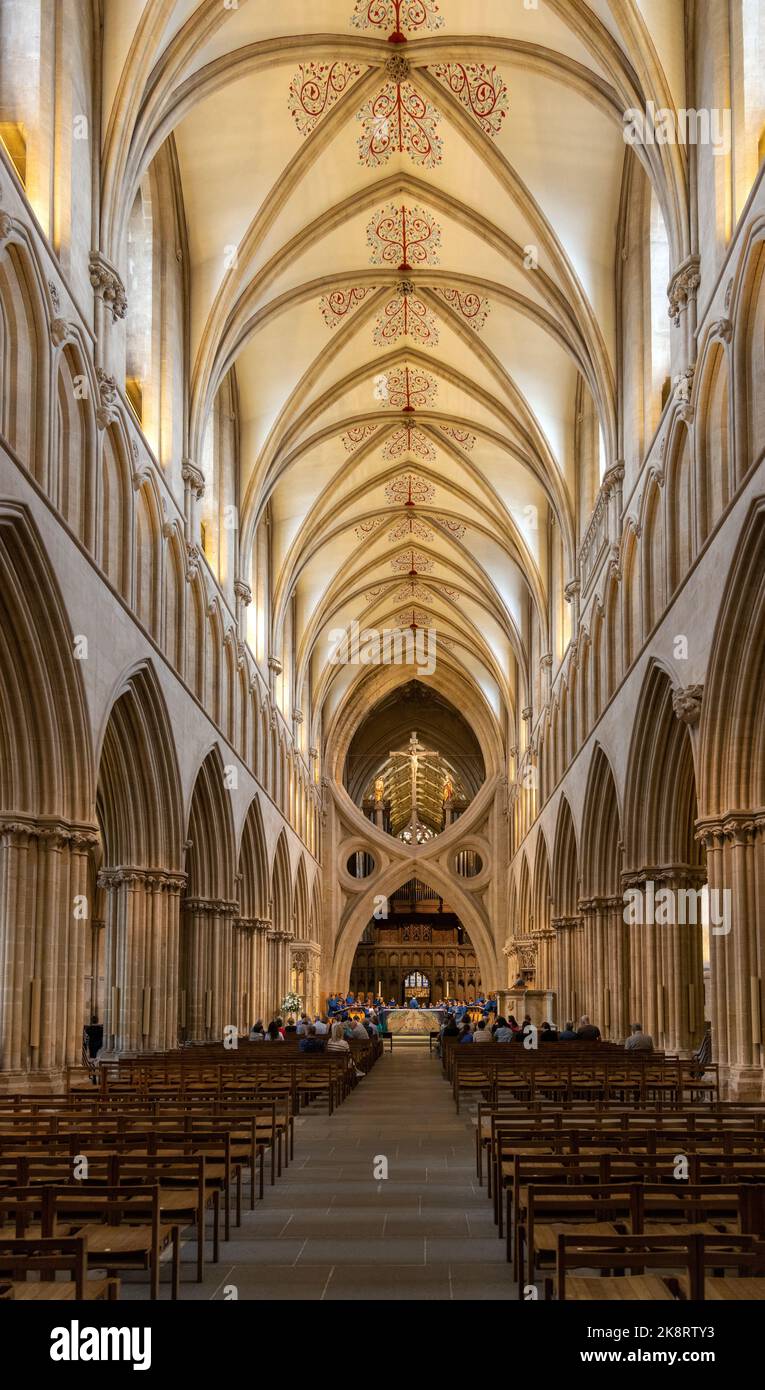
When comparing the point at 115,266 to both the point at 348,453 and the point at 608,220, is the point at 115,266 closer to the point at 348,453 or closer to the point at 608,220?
the point at 608,220

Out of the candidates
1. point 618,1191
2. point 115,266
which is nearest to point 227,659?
point 115,266

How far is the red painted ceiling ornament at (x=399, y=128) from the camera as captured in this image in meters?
24.1

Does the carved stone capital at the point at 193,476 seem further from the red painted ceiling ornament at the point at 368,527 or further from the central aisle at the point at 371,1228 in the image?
the red painted ceiling ornament at the point at 368,527

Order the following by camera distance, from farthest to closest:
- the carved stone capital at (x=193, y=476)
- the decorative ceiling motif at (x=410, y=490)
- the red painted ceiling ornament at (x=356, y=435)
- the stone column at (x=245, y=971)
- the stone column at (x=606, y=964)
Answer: the decorative ceiling motif at (x=410, y=490) → the red painted ceiling ornament at (x=356, y=435) → the stone column at (x=245, y=971) → the stone column at (x=606, y=964) → the carved stone capital at (x=193, y=476)

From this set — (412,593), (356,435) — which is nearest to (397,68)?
(356,435)

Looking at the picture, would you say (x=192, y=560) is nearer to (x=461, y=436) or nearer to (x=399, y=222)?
(x=399, y=222)

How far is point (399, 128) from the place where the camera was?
2486 cm

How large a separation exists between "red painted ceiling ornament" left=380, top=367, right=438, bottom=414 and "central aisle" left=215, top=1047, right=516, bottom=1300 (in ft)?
71.0

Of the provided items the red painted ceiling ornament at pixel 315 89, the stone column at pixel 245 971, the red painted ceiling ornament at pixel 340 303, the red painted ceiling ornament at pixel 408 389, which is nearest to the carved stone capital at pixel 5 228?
the red painted ceiling ornament at pixel 315 89

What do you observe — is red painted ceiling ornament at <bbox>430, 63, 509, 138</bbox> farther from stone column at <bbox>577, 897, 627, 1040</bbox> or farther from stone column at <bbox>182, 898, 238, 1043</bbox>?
stone column at <bbox>182, 898, 238, 1043</bbox>

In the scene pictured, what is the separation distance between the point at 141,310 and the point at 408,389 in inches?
485

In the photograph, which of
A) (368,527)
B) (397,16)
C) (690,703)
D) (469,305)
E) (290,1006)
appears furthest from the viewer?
(368,527)

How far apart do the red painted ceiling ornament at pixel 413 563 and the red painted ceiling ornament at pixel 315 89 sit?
72.1ft

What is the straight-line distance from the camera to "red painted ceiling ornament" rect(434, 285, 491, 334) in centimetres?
2959
